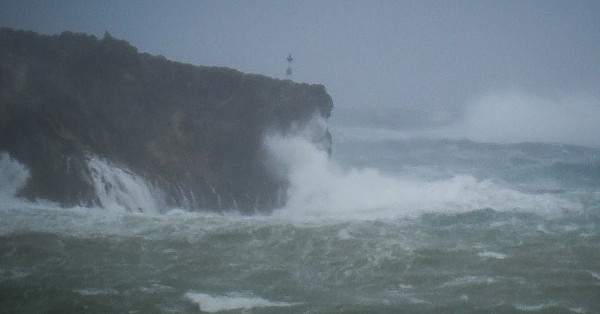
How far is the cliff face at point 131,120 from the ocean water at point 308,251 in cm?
87

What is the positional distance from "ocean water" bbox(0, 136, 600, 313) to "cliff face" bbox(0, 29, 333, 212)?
0.87 metres

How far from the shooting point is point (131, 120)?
23.4 meters

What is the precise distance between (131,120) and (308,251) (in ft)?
40.4

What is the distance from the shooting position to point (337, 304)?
12.0 m

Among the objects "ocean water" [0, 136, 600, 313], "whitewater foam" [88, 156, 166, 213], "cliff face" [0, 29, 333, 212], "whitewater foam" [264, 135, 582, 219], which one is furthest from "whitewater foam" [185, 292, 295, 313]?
"cliff face" [0, 29, 333, 212]

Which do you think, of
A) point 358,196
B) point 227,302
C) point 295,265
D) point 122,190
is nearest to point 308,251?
point 295,265

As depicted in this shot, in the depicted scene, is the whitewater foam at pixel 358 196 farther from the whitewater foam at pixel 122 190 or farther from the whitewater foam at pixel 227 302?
the whitewater foam at pixel 227 302

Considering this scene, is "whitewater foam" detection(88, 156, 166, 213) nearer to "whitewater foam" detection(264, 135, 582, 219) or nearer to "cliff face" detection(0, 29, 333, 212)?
"cliff face" detection(0, 29, 333, 212)

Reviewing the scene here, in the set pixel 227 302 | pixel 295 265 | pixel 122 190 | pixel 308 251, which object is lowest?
pixel 227 302

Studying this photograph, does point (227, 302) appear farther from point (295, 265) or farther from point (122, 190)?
point (122, 190)

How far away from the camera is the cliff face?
22.3 meters

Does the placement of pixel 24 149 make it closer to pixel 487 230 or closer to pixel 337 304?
pixel 337 304

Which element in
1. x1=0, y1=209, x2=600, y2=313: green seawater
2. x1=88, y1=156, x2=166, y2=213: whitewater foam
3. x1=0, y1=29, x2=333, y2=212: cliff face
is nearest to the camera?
x1=0, y1=209, x2=600, y2=313: green seawater

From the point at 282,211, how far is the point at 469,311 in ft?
44.4
